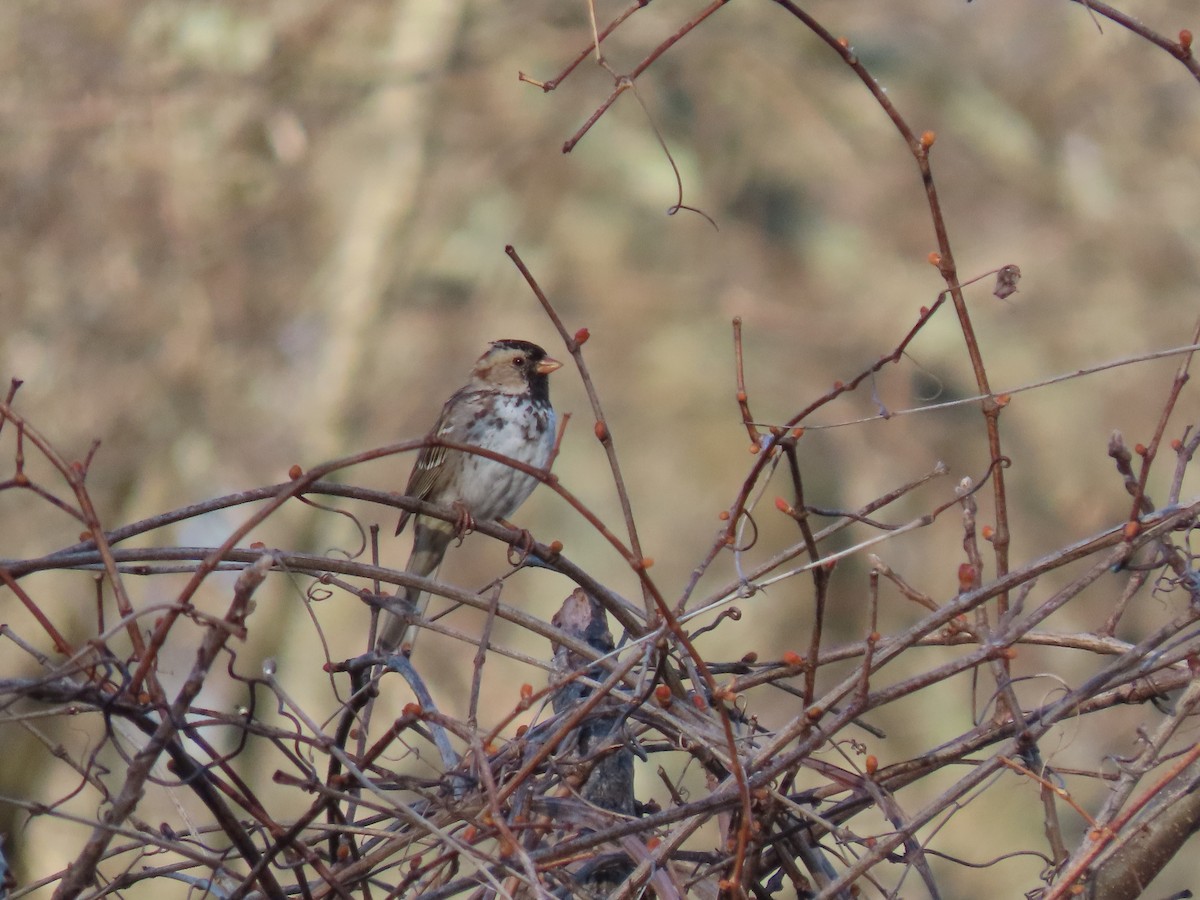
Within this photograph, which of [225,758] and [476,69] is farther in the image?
[476,69]

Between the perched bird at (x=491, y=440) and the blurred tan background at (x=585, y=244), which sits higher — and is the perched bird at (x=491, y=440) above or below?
below

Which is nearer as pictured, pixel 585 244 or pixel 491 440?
pixel 491 440

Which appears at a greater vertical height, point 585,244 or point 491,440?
point 585,244

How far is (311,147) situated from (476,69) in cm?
110

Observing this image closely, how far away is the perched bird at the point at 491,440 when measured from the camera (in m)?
4.29

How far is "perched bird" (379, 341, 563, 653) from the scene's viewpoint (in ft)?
→ 14.1

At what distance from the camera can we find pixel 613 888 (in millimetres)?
2133

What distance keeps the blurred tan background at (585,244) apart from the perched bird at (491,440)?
200cm

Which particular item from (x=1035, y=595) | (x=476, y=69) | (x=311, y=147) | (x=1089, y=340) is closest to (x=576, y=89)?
(x=476, y=69)

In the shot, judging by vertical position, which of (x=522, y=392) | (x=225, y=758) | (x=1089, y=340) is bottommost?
(x=225, y=758)

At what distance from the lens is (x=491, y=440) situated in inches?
168

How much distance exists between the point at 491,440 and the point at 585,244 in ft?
18.3

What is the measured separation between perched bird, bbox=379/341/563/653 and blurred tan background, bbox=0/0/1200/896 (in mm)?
2001

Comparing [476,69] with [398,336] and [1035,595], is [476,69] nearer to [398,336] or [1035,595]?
[398,336]
